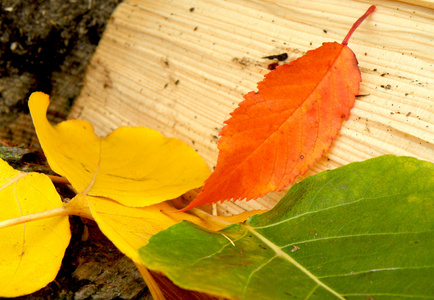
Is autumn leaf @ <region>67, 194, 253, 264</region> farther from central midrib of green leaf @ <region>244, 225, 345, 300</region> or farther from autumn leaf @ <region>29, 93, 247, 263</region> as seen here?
central midrib of green leaf @ <region>244, 225, 345, 300</region>

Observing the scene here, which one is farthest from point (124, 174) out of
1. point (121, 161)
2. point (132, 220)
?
point (132, 220)

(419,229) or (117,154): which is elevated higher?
(419,229)

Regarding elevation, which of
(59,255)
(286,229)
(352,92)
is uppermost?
(352,92)

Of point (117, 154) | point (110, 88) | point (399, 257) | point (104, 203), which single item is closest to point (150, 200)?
point (104, 203)

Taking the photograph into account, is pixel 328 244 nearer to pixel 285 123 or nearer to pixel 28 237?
pixel 285 123

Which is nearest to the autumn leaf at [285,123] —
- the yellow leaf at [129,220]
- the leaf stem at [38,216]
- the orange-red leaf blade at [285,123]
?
the orange-red leaf blade at [285,123]

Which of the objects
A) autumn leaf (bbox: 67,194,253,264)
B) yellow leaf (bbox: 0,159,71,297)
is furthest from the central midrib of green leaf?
yellow leaf (bbox: 0,159,71,297)

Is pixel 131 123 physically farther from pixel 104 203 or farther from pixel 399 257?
pixel 399 257
